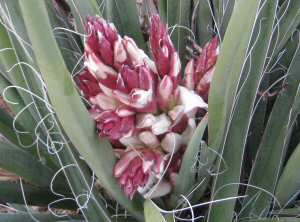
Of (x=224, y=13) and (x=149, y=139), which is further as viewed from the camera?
(x=224, y=13)

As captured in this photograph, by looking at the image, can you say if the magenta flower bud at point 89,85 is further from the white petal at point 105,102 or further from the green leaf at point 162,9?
the green leaf at point 162,9

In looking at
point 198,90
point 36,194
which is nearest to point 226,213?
point 198,90

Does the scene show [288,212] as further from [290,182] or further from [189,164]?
[189,164]

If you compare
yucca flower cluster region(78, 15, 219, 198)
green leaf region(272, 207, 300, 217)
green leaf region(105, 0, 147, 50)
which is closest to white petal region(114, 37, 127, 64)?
yucca flower cluster region(78, 15, 219, 198)

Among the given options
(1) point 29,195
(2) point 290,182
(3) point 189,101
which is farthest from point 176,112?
(1) point 29,195

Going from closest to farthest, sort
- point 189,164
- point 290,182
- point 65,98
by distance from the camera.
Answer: point 65,98
point 189,164
point 290,182

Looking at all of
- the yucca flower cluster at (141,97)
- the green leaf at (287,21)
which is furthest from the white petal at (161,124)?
the green leaf at (287,21)

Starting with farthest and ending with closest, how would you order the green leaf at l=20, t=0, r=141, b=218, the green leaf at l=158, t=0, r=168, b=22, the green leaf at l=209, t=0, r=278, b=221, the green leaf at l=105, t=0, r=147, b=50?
the green leaf at l=158, t=0, r=168, b=22, the green leaf at l=105, t=0, r=147, b=50, the green leaf at l=209, t=0, r=278, b=221, the green leaf at l=20, t=0, r=141, b=218

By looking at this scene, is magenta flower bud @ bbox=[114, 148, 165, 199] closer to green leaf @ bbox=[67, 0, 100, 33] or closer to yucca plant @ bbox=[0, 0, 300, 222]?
yucca plant @ bbox=[0, 0, 300, 222]
